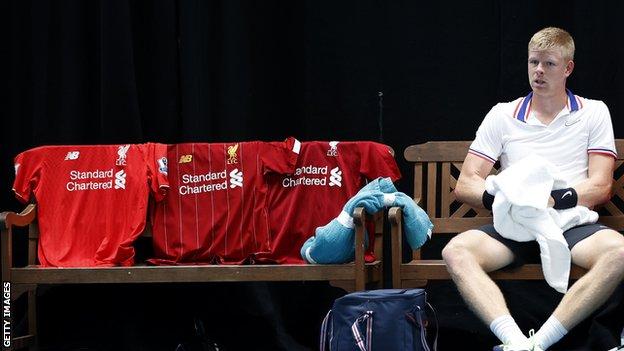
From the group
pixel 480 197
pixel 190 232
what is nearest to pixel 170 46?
pixel 190 232

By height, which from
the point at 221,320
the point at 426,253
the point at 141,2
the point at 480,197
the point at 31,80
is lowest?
the point at 221,320

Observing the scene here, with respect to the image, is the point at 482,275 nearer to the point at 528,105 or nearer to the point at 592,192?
the point at 592,192

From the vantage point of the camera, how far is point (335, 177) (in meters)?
5.18

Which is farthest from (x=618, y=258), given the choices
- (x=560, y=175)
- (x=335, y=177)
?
(x=335, y=177)

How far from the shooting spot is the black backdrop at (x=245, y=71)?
538cm

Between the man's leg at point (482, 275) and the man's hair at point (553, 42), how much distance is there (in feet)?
2.84

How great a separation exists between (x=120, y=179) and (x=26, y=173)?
18.2 inches

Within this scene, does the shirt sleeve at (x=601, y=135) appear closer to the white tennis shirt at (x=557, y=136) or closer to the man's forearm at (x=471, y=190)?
the white tennis shirt at (x=557, y=136)

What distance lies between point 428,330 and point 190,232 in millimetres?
1259

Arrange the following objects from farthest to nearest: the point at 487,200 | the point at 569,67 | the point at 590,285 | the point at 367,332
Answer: the point at 569,67 → the point at 487,200 → the point at 367,332 → the point at 590,285

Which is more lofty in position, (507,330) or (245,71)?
(245,71)

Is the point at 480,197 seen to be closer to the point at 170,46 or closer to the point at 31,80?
the point at 170,46

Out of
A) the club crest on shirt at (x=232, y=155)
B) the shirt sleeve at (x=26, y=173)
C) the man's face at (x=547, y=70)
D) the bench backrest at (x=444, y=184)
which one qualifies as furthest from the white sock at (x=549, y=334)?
the shirt sleeve at (x=26, y=173)

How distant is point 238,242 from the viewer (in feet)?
17.0
